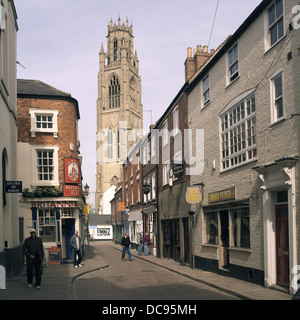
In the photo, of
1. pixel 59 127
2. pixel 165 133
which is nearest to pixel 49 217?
pixel 59 127

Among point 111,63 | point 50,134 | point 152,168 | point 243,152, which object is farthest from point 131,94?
point 243,152

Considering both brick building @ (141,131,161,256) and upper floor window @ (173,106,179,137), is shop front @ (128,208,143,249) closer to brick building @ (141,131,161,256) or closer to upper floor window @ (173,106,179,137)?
brick building @ (141,131,161,256)

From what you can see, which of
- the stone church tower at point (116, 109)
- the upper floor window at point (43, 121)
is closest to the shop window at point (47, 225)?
the upper floor window at point (43, 121)

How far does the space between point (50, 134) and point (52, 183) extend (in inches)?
107

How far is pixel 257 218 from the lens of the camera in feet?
46.3

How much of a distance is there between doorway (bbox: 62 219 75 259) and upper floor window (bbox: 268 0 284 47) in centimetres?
1596

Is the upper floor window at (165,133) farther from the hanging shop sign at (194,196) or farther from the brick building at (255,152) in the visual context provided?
the hanging shop sign at (194,196)

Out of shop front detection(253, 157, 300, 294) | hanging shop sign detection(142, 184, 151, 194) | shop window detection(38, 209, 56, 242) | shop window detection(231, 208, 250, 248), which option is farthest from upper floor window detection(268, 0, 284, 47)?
hanging shop sign detection(142, 184, 151, 194)

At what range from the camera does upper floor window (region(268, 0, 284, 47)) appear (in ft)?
42.0

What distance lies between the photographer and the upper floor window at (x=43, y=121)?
23641 millimetres

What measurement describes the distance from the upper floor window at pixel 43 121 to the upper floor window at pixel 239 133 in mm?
10487

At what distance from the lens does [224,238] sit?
1766 centimetres

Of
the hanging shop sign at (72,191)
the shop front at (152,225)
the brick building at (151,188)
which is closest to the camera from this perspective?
the hanging shop sign at (72,191)
